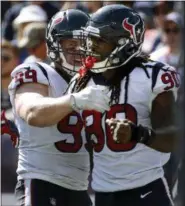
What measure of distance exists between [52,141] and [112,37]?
0.62m

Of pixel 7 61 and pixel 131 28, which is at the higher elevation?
pixel 131 28

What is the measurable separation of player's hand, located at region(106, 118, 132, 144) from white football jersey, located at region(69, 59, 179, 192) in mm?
269

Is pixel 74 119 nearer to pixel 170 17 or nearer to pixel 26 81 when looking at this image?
pixel 26 81

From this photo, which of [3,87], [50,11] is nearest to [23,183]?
[3,87]

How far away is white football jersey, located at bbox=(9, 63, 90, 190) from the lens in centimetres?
467

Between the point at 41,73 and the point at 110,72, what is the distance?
0.35 meters

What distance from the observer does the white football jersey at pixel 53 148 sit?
467 cm

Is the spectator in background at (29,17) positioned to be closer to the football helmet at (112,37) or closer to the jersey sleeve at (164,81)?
the football helmet at (112,37)

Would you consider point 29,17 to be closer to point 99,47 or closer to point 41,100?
point 99,47

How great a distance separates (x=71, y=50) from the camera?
16.0 feet

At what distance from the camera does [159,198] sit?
445 cm

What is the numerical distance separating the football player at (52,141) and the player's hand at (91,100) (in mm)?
309

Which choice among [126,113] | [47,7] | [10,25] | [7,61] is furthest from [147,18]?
[126,113]

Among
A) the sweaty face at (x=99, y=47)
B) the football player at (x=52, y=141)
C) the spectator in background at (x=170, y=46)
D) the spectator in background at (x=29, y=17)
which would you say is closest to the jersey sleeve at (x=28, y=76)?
the football player at (x=52, y=141)
